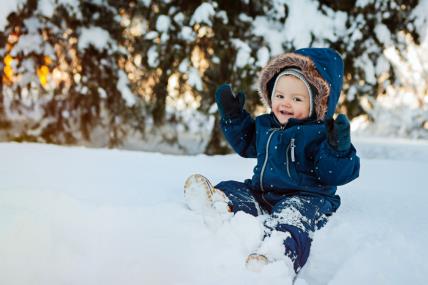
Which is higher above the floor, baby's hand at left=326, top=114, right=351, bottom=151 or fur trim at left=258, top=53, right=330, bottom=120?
fur trim at left=258, top=53, right=330, bottom=120

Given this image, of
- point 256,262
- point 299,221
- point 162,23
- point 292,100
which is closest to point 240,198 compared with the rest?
point 299,221

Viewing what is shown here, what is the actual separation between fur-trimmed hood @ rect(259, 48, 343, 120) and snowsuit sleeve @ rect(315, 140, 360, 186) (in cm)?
28

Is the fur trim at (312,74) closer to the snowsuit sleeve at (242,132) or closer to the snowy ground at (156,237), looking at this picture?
the snowsuit sleeve at (242,132)

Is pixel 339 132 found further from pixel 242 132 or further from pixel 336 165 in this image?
pixel 242 132

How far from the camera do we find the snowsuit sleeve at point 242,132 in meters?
2.36

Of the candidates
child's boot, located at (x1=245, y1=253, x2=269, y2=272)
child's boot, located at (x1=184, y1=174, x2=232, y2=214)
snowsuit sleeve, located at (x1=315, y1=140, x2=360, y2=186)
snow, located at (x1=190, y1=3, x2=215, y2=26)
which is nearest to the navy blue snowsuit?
snowsuit sleeve, located at (x1=315, y1=140, x2=360, y2=186)

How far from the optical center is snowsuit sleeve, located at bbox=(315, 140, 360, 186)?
6.11ft

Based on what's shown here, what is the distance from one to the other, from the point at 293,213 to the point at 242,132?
0.71m

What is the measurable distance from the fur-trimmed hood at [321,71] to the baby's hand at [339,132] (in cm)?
40

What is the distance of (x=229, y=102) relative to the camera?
232cm

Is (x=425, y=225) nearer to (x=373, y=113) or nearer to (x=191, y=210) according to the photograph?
(x=191, y=210)

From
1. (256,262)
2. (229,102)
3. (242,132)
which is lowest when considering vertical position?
(256,262)

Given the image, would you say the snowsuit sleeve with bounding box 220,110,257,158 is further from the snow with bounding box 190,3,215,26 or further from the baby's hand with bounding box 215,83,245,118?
the snow with bounding box 190,3,215,26

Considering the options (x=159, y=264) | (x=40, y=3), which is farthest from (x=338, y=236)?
(x=40, y=3)
